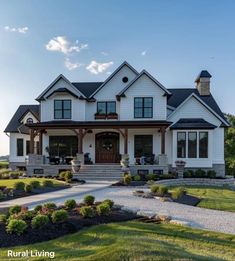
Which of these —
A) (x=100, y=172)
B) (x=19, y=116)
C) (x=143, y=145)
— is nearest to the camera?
(x=100, y=172)

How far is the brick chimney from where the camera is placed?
2884 centimetres

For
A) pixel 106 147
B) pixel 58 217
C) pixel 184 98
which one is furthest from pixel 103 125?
pixel 58 217

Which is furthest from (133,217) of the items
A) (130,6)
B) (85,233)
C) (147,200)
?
(130,6)

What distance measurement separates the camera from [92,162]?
85.6 ft

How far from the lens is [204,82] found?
29.1m

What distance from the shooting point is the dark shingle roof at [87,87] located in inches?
1107

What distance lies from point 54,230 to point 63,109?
2024 cm

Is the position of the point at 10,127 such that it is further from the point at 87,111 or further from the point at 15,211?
the point at 15,211

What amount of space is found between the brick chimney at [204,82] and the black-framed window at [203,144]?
623cm

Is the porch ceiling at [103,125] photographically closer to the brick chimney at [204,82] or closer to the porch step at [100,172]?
the porch step at [100,172]

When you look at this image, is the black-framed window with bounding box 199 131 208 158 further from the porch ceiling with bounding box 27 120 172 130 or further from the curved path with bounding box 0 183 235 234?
the curved path with bounding box 0 183 235 234

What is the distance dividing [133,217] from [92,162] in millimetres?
17668

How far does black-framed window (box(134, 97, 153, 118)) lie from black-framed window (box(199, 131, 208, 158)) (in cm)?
441

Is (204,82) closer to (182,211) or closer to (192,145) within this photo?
(192,145)
